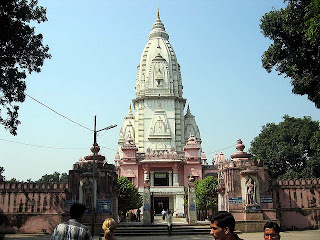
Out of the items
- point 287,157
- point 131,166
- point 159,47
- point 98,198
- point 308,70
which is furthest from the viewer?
point 159,47

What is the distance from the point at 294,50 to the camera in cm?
1820

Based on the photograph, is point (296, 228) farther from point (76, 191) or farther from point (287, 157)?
point (287, 157)

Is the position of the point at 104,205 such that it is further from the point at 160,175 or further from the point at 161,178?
the point at 161,178

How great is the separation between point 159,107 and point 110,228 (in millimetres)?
53088

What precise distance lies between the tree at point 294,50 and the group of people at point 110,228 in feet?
44.8

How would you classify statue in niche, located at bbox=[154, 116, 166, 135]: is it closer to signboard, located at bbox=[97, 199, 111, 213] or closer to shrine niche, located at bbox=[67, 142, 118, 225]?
shrine niche, located at bbox=[67, 142, 118, 225]

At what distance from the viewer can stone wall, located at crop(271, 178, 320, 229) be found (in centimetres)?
2427

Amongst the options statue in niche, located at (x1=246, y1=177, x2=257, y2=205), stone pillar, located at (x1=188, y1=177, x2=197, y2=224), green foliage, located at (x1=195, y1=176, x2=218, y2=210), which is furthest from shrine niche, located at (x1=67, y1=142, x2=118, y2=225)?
green foliage, located at (x1=195, y1=176, x2=218, y2=210)

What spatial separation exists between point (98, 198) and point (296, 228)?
13194 millimetres

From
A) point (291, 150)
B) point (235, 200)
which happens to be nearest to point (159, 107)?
point (291, 150)

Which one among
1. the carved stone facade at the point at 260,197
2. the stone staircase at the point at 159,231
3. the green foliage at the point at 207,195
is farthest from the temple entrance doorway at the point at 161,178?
the stone staircase at the point at 159,231

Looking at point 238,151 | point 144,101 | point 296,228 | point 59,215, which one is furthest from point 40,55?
point 144,101

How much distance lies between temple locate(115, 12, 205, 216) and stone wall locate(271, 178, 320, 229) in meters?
24.2

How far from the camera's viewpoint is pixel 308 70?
1759 centimetres
